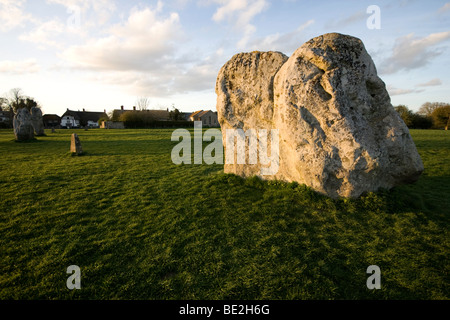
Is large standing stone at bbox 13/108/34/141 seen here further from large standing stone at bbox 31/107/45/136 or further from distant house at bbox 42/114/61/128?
distant house at bbox 42/114/61/128

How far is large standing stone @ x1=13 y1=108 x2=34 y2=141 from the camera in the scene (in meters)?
19.3

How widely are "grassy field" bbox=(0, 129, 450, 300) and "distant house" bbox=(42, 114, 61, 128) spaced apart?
86.2m

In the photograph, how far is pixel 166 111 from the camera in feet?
252

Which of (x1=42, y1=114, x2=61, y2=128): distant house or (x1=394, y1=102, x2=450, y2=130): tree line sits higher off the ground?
(x1=42, y1=114, x2=61, y2=128): distant house

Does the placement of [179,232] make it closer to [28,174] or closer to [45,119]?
[28,174]

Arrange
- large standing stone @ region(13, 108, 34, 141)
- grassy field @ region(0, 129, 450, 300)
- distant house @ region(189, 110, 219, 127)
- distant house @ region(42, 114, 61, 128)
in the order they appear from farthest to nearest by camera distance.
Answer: distant house @ region(42, 114, 61, 128) → distant house @ region(189, 110, 219, 127) → large standing stone @ region(13, 108, 34, 141) → grassy field @ region(0, 129, 450, 300)

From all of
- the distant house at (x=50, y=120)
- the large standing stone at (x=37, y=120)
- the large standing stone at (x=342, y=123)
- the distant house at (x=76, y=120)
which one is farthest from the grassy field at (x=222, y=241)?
the distant house at (x=50, y=120)

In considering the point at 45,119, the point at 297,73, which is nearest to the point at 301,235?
the point at 297,73

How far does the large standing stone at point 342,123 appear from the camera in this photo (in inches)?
217

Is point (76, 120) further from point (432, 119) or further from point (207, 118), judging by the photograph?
point (432, 119)

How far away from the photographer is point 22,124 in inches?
770

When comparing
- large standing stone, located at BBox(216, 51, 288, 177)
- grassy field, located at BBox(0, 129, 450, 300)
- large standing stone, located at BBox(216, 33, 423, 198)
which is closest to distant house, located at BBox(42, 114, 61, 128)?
grassy field, located at BBox(0, 129, 450, 300)

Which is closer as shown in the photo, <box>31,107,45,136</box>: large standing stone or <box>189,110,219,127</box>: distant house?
<box>31,107,45,136</box>: large standing stone
